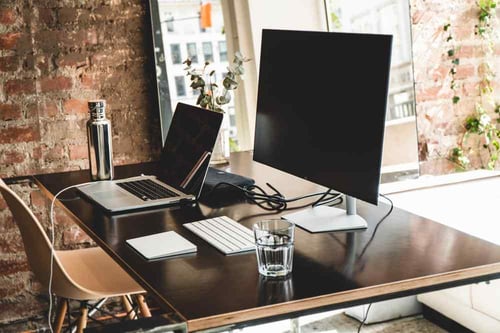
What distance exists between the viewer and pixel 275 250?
149cm

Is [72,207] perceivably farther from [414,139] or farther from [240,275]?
[414,139]

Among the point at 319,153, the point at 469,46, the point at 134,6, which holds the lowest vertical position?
the point at 319,153

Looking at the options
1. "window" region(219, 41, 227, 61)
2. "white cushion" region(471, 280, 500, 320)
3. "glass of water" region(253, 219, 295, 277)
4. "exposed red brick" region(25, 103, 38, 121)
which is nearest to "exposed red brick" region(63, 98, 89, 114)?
"exposed red brick" region(25, 103, 38, 121)

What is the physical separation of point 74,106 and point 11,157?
33 centimetres

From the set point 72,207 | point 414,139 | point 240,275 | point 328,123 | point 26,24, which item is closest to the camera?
point 240,275

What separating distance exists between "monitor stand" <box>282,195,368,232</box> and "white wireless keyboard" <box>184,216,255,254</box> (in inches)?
5.9

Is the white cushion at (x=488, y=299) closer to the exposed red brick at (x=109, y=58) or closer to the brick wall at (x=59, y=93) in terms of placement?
the brick wall at (x=59, y=93)

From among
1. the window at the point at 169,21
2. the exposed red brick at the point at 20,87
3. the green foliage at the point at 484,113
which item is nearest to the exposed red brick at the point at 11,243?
the exposed red brick at the point at 20,87

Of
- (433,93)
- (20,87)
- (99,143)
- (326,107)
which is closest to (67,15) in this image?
(20,87)

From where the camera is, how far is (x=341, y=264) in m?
1.57

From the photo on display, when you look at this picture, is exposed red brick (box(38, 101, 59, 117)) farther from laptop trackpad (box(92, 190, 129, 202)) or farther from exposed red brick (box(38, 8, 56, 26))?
laptop trackpad (box(92, 190, 129, 202))

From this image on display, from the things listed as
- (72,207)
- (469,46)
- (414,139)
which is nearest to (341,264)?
(72,207)

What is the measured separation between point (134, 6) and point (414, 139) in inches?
58.9

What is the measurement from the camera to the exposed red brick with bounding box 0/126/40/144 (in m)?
3.14
